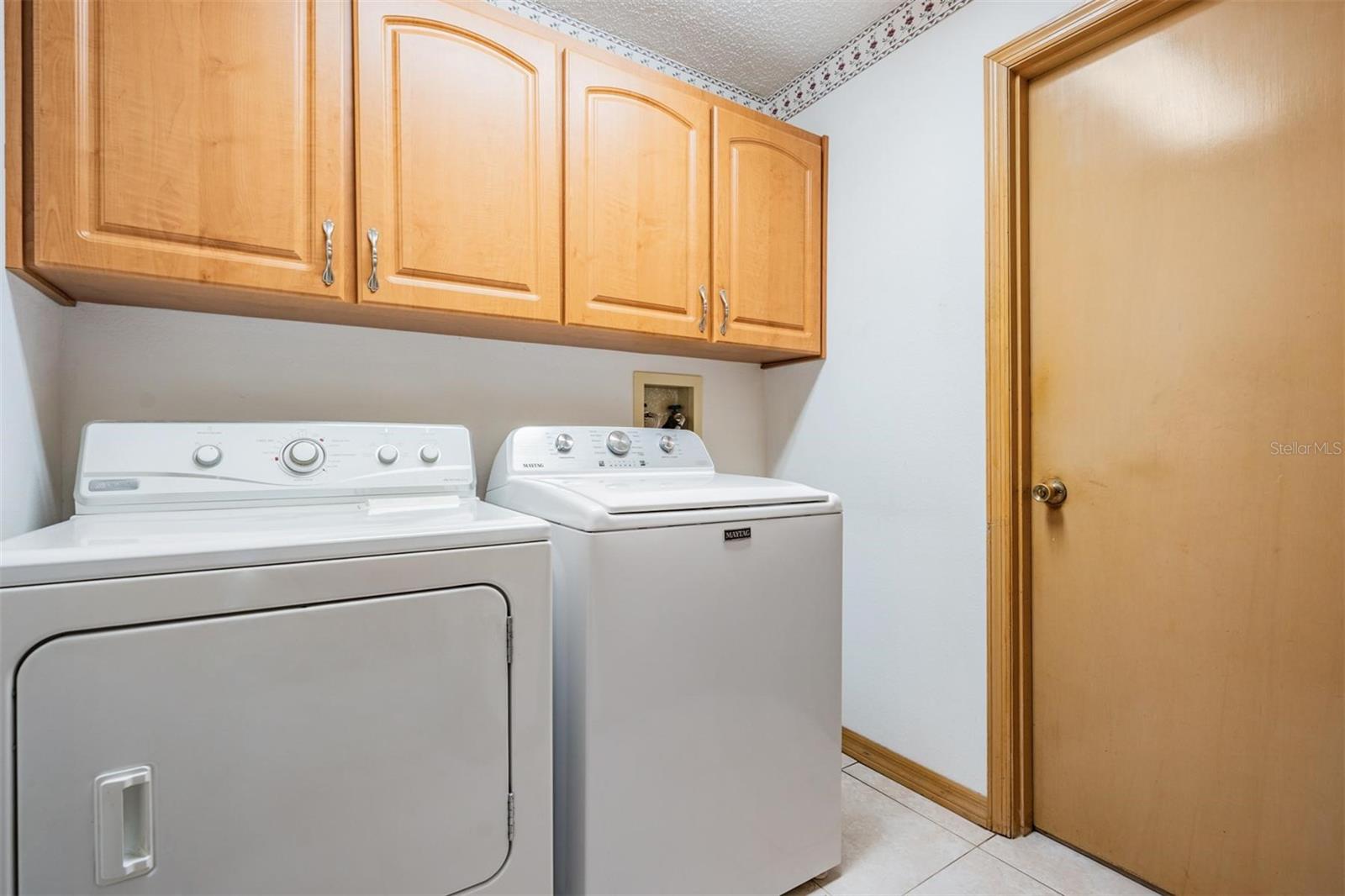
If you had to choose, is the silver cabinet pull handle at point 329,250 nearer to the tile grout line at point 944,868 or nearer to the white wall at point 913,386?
the white wall at point 913,386

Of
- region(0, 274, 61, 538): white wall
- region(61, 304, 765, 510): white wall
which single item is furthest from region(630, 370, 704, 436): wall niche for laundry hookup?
region(0, 274, 61, 538): white wall

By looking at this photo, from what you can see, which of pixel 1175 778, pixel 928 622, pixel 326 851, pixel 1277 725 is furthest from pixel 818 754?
pixel 326 851

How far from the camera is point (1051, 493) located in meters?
1.64

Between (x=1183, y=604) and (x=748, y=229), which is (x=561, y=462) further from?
(x=1183, y=604)

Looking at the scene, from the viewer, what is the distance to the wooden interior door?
4.04ft

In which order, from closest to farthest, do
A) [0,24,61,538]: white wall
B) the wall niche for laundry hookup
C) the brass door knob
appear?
[0,24,61,538]: white wall < the brass door knob < the wall niche for laundry hookup

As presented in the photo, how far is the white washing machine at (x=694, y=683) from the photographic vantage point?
1217 millimetres

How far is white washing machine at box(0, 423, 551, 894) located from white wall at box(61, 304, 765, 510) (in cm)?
24

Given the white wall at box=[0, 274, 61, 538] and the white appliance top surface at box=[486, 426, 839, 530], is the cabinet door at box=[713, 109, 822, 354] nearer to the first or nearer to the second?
the white appliance top surface at box=[486, 426, 839, 530]

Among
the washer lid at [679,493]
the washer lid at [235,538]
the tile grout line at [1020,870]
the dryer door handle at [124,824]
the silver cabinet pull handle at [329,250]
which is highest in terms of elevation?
the silver cabinet pull handle at [329,250]

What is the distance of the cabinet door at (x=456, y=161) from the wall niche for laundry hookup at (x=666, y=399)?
610mm

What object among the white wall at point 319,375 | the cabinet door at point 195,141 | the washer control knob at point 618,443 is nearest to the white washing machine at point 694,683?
the washer control knob at point 618,443

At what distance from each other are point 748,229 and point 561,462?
0.95 metres

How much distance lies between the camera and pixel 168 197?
117 centimetres
